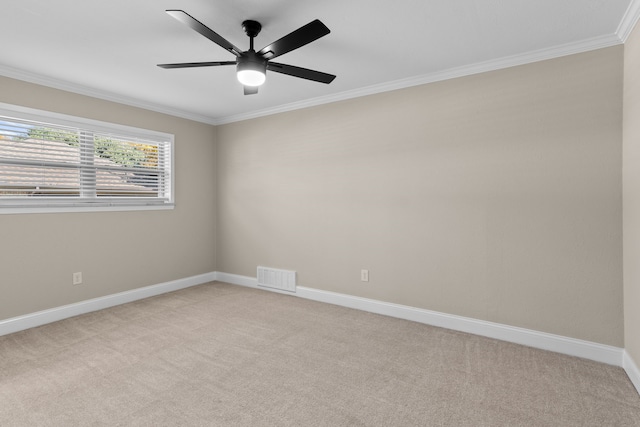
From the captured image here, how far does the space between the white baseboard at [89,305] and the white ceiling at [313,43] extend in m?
2.27

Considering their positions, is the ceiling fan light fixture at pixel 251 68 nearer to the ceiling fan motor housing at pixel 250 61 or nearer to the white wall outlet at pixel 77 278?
the ceiling fan motor housing at pixel 250 61

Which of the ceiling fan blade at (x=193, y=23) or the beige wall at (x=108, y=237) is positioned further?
the beige wall at (x=108, y=237)

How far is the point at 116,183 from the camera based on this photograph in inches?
154

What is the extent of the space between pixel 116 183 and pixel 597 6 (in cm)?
464

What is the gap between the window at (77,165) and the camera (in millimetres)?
3104

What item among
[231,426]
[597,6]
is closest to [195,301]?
[231,426]

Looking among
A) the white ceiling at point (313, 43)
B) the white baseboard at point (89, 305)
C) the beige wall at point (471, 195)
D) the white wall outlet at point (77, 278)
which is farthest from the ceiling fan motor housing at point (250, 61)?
the white baseboard at point (89, 305)

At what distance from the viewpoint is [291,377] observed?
232 cm

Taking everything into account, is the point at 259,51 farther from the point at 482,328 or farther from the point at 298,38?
the point at 482,328

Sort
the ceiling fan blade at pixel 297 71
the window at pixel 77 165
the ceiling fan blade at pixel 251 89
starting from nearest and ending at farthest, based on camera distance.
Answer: the ceiling fan blade at pixel 297 71 → the ceiling fan blade at pixel 251 89 → the window at pixel 77 165

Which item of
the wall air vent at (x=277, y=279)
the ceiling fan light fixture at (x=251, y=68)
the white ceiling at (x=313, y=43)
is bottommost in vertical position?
the wall air vent at (x=277, y=279)

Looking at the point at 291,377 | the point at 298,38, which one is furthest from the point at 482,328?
the point at 298,38

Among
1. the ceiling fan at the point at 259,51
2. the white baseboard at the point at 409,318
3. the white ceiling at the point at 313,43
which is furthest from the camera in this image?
the white baseboard at the point at 409,318

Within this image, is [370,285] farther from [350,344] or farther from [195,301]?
[195,301]
